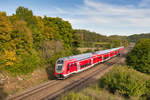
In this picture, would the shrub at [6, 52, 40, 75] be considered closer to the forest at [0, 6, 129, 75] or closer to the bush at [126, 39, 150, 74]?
the forest at [0, 6, 129, 75]

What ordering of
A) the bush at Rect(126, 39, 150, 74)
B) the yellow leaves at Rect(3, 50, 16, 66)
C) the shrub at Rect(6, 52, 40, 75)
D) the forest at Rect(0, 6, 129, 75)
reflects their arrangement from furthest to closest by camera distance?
the bush at Rect(126, 39, 150, 74), the shrub at Rect(6, 52, 40, 75), the forest at Rect(0, 6, 129, 75), the yellow leaves at Rect(3, 50, 16, 66)

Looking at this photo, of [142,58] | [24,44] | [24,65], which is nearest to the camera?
[24,65]

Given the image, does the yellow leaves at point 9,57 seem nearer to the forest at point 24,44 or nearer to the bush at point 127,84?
the forest at point 24,44

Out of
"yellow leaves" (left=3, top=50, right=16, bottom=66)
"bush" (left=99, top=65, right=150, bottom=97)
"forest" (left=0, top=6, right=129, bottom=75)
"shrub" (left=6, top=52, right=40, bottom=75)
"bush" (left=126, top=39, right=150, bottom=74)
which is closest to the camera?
"bush" (left=99, top=65, right=150, bottom=97)

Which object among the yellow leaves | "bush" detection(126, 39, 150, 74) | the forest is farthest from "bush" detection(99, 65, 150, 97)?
the forest

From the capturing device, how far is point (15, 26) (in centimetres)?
1928

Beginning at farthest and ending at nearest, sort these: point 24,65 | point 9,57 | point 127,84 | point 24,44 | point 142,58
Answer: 1. point 142,58
2. point 24,44
3. point 24,65
4. point 9,57
5. point 127,84

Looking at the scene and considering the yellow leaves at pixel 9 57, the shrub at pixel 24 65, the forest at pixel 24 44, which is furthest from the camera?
the shrub at pixel 24 65

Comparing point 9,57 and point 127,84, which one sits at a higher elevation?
point 9,57

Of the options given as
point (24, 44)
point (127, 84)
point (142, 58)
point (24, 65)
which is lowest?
point (127, 84)

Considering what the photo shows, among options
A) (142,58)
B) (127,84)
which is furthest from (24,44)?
(142,58)

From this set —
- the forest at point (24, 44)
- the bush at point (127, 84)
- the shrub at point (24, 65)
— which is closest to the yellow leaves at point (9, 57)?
the forest at point (24, 44)

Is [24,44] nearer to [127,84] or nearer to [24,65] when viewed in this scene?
[24,65]

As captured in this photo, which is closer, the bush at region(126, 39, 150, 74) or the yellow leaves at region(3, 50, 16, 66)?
the yellow leaves at region(3, 50, 16, 66)
